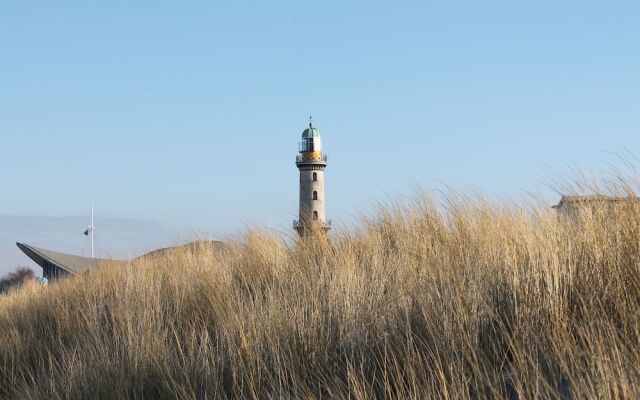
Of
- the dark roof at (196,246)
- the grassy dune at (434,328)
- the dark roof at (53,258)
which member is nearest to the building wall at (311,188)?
the dark roof at (53,258)

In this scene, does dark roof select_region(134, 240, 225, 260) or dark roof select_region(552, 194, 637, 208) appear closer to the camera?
dark roof select_region(552, 194, 637, 208)

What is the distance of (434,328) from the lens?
292cm

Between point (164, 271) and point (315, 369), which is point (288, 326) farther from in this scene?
point (164, 271)

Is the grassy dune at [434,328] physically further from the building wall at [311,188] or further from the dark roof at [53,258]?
the building wall at [311,188]

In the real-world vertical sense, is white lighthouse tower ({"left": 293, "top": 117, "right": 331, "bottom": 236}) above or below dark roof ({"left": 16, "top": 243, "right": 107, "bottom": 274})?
above

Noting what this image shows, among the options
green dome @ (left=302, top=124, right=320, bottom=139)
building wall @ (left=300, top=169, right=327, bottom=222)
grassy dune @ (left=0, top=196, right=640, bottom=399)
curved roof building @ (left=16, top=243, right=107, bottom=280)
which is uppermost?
green dome @ (left=302, top=124, right=320, bottom=139)

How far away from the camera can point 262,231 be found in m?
7.64

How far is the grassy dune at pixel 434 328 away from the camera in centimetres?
258

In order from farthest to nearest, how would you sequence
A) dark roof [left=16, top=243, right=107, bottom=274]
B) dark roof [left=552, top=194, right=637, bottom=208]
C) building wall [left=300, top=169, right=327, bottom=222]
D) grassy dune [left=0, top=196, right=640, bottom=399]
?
1. building wall [left=300, top=169, right=327, bottom=222]
2. dark roof [left=16, top=243, right=107, bottom=274]
3. dark roof [left=552, top=194, right=637, bottom=208]
4. grassy dune [left=0, top=196, right=640, bottom=399]

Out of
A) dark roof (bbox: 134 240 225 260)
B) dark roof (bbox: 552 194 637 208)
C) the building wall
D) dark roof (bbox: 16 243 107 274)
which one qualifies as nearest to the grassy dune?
dark roof (bbox: 552 194 637 208)

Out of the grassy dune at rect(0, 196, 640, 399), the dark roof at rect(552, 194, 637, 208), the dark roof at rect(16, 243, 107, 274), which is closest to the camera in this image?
the grassy dune at rect(0, 196, 640, 399)

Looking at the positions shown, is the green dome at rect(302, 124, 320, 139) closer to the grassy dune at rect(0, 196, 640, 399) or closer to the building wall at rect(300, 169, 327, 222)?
the building wall at rect(300, 169, 327, 222)

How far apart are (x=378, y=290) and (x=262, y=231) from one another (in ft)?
12.7

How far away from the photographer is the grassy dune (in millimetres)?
2576
